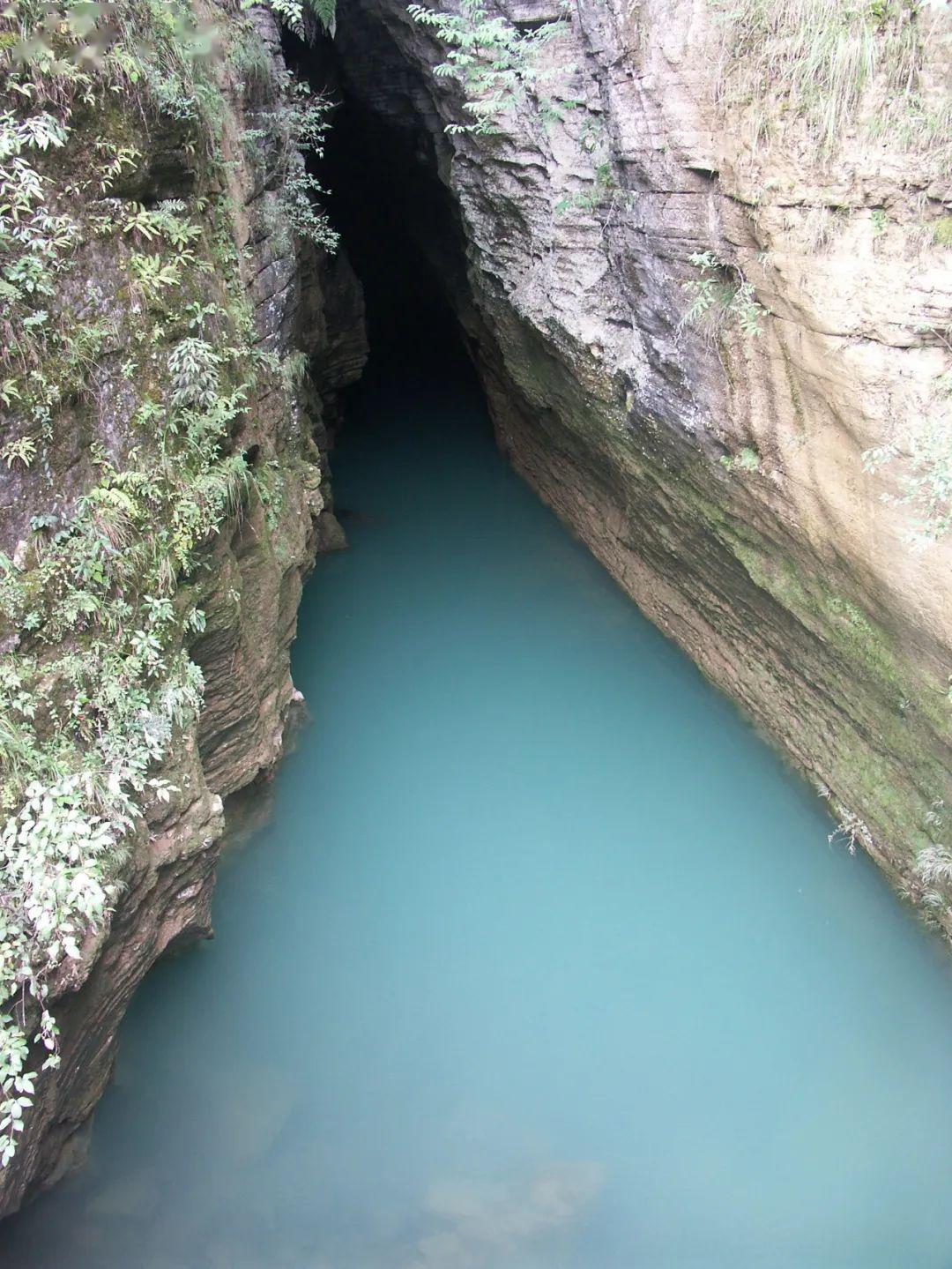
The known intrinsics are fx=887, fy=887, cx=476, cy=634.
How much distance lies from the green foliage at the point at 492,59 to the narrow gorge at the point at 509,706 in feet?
0.10

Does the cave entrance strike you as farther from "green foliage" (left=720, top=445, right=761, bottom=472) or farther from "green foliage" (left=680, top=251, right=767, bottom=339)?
"green foliage" (left=720, top=445, right=761, bottom=472)

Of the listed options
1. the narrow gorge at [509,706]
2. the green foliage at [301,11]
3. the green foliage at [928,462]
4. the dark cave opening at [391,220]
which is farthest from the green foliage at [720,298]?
the dark cave opening at [391,220]

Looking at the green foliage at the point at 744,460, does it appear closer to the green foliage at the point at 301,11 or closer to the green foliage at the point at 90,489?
the green foliage at the point at 90,489

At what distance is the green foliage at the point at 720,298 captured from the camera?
4.18m

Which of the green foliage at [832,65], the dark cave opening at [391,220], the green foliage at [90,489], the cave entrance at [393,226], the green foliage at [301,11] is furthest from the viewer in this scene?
the cave entrance at [393,226]

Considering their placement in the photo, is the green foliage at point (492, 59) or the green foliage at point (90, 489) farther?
the green foliage at point (492, 59)

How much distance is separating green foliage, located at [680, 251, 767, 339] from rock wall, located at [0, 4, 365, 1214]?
231 centimetres

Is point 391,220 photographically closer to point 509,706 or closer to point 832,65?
point 509,706

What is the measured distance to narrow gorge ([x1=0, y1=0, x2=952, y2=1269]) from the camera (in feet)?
11.0

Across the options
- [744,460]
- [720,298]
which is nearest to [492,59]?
[720,298]

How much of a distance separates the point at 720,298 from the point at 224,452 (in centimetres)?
255

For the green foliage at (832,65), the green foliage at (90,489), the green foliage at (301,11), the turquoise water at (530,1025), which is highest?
the green foliage at (301,11)

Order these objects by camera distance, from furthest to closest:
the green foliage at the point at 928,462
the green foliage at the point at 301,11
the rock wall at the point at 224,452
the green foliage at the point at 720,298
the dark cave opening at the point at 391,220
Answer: the dark cave opening at the point at 391,220 < the green foliage at the point at 301,11 < the green foliage at the point at 720,298 < the green foliage at the point at 928,462 < the rock wall at the point at 224,452

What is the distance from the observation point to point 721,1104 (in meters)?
4.42
